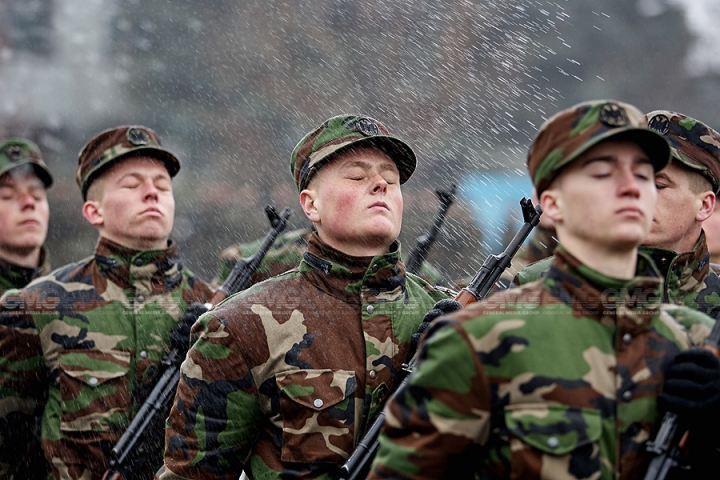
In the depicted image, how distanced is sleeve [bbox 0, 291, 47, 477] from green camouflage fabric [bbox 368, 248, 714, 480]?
2.90 metres

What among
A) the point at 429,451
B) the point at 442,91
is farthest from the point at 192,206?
the point at 429,451

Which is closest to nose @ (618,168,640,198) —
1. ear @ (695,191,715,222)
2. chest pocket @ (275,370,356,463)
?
chest pocket @ (275,370,356,463)

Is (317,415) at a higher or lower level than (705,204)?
lower

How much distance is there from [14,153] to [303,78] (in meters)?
9.15

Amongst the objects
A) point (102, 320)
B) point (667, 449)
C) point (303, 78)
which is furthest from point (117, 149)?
point (303, 78)

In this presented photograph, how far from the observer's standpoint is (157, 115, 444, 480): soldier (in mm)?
3895

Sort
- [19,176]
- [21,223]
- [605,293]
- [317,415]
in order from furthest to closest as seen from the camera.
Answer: [19,176] → [21,223] → [317,415] → [605,293]

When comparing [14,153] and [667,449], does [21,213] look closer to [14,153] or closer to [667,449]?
[14,153]

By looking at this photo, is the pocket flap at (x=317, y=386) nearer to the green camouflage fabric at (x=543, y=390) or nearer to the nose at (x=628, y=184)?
the green camouflage fabric at (x=543, y=390)

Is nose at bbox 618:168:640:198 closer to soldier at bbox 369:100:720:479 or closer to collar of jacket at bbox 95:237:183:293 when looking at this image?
soldier at bbox 369:100:720:479

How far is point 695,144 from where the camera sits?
435cm

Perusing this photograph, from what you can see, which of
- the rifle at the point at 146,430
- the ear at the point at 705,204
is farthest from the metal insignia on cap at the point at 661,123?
the rifle at the point at 146,430

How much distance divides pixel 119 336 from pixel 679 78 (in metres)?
12.7

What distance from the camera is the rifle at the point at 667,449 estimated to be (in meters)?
2.81
